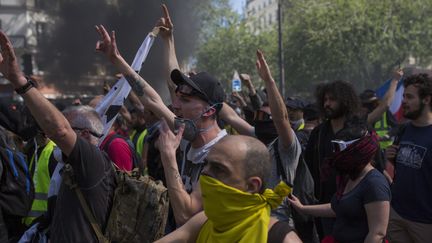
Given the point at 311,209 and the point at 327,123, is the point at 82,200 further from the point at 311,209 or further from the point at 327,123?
the point at 327,123

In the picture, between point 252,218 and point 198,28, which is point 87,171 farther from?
point 198,28

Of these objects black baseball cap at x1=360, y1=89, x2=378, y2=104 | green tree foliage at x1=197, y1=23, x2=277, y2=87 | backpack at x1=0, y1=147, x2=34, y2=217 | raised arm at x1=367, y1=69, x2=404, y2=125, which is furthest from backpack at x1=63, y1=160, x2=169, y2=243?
green tree foliage at x1=197, y1=23, x2=277, y2=87

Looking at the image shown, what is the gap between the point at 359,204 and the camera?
A: 4.07 m

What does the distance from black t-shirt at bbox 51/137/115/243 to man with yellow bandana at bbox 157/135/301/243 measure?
3.14 ft

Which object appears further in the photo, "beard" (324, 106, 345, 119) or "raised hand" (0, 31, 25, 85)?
"beard" (324, 106, 345, 119)

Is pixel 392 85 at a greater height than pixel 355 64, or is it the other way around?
pixel 392 85

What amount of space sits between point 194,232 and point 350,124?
2.17 meters

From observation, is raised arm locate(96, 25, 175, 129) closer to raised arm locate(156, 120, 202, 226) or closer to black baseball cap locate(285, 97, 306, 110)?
raised arm locate(156, 120, 202, 226)

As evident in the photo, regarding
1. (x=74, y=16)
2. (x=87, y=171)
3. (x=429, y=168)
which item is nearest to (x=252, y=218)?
(x=87, y=171)

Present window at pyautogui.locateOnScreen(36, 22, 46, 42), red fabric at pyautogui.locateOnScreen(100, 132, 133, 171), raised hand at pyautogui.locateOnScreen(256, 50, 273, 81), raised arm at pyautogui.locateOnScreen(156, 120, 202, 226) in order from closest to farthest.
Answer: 1. raised arm at pyautogui.locateOnScreen(156, 120, 202, 226)
2. raised hand at pyautogui.locateOnScreen(256, 50, 273, 81)
3. red fabric at pyautogui.locateOnScreen(100, 132, 133, 171)
4. window at pyautogui.locateOnScreen(36, 22, 46, 42)

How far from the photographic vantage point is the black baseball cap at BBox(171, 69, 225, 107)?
13.3 feet

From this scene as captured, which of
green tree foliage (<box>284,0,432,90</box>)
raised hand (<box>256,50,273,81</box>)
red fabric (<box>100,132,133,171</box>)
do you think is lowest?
green tree foliage (<box>284,0,432,90</box>)

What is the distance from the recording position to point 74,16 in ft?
99.7

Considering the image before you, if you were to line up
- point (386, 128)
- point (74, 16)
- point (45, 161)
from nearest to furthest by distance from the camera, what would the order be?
point (45, 161) < point (386, 128) < point (74, 16)
